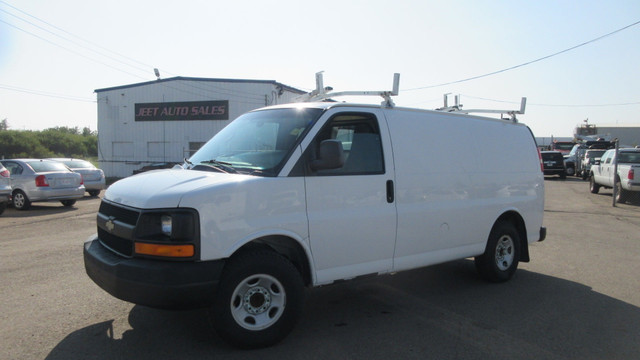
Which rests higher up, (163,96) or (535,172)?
(163,96)

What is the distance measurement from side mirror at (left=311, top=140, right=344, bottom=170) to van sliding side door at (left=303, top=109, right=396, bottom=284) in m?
0.11

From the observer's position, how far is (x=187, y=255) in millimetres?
3467

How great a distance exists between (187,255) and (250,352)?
97 centimetres

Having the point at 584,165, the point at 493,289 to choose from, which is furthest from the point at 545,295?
→ the point at 584,165

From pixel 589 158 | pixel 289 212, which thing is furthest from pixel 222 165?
pixel 589 158

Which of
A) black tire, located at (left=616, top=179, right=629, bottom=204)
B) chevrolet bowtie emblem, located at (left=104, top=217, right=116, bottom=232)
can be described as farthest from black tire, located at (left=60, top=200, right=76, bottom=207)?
black tire, located at (left=616, top=179, right=629, bottom=204)

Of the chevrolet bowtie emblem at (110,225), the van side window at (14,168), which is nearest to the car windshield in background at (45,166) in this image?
the van side window at (14,168)

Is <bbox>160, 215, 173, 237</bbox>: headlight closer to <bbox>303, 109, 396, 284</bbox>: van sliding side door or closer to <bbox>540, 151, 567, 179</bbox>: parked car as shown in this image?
<bbox>303, 109, 396, 284</bbox>: van sliding side door

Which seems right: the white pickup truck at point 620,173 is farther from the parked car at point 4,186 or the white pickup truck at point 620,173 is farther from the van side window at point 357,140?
the parked car at point 4,186

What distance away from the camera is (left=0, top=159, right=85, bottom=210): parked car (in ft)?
43.5

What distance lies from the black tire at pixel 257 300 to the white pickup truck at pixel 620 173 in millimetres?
14431

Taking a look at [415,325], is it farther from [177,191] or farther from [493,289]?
[177,191]

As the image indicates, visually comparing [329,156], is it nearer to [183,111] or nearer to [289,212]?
[289,212]

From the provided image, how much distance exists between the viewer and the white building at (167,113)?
99.2 feet
